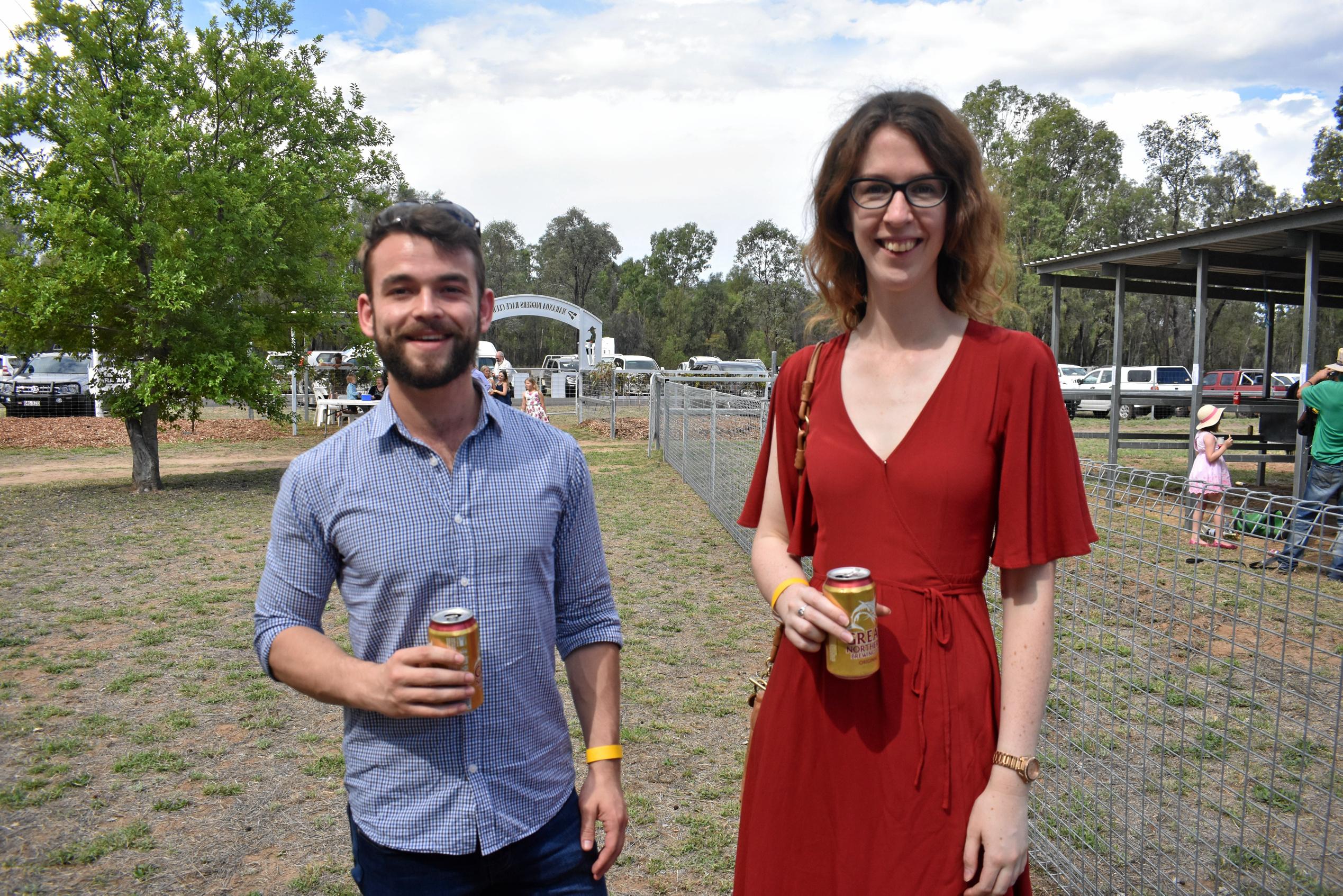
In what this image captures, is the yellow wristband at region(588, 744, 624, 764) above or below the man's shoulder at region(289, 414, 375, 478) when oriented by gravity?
below

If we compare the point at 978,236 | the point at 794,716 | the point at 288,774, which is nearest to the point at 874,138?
the point at 978,236

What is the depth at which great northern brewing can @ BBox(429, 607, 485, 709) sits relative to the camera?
60.9 inches

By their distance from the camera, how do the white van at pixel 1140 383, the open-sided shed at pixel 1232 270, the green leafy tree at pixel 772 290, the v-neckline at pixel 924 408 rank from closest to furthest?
the v-neckline at pixel 924 408 → the open-sided shed at pixel 1232 270 → the white van at pixel 1140 383 → the green leafy tree at pixel 772 290

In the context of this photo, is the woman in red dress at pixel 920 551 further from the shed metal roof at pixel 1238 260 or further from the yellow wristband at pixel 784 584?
the shed metal roof at pixel 1238 260

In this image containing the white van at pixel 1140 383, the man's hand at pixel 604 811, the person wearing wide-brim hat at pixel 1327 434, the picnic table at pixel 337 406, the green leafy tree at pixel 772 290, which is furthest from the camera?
the green leafy tree at pixel 772 290

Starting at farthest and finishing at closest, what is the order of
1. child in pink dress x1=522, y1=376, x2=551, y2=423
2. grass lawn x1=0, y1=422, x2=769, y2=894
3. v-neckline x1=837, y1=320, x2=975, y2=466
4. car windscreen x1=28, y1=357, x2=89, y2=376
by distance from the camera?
car windscreen x1=28, y1=357, x2=89, y2=376 → child in pink dress x1=522, y1=376, x2=551, y2=423 → grass lawn x1=0, y1=422, x2=769, y2=894 → v-neckline x1=837, y1=320, x2=975, y2=466

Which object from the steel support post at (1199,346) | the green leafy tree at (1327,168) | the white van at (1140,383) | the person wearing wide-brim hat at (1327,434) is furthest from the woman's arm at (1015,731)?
the green leafy tree at (1327,168)

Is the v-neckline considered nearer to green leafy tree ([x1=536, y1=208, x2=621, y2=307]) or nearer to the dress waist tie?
the dress waist tie

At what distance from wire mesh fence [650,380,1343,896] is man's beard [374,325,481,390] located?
1.80 meters

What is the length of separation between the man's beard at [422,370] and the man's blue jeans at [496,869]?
853 mm

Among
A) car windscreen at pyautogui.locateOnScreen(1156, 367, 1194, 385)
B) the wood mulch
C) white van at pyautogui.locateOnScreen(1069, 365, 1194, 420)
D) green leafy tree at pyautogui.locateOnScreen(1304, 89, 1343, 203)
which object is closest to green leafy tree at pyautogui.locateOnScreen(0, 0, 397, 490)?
the wood mulch

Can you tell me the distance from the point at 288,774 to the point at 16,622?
3684mm

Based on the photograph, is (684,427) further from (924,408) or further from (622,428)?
(924,408)

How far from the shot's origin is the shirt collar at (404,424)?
181 cm
